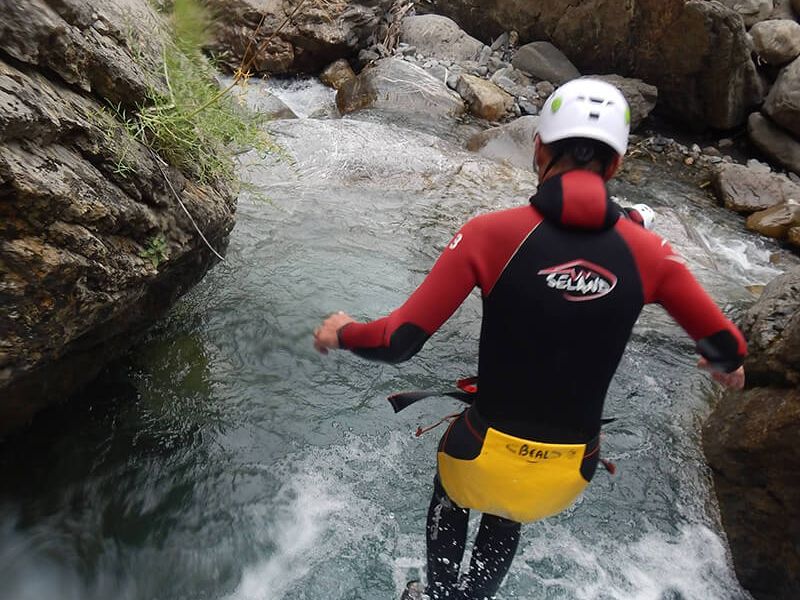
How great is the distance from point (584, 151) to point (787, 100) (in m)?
10.9

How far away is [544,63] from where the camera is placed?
1167cm

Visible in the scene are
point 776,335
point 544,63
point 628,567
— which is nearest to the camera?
point 628,567

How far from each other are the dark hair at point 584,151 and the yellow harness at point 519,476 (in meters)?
0.95

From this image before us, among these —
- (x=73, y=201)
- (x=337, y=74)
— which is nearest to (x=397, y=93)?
(x=337, y=74)

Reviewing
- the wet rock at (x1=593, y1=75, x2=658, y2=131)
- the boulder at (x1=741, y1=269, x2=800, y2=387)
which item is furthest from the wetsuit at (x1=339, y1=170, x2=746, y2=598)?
the wet rock at (x1=593, y1=75, x2=658, y2=131)

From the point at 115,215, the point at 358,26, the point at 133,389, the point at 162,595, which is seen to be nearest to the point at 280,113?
the point at 358,26

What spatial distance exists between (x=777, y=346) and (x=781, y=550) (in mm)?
1034

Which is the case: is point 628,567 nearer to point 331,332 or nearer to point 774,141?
point 331,332

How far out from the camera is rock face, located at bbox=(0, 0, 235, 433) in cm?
204

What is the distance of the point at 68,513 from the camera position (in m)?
2.90

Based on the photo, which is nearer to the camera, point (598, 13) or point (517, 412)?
point (517, 412)

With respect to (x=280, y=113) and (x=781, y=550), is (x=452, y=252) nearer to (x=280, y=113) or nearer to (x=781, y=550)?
(x=781, y=550)

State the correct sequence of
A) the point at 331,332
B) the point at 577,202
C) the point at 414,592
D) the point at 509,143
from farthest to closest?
the point at 509,143
the point at 414,592
the point at 331,332
the point at 577,202

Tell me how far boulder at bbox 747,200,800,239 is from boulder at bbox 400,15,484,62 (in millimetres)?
6256
